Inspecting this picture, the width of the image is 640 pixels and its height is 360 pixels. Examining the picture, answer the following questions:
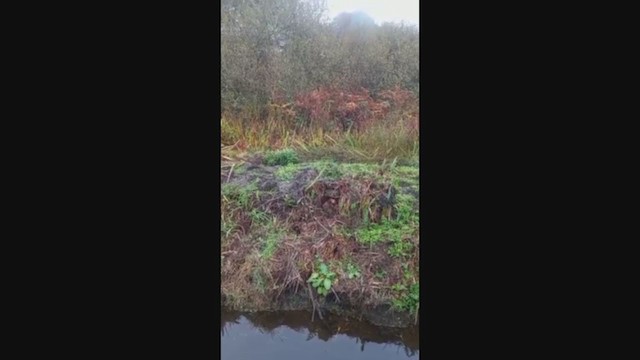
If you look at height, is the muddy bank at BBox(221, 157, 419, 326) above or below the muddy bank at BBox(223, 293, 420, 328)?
above

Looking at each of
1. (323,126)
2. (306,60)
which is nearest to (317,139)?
(323,126)

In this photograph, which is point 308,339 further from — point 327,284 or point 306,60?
point 306,60

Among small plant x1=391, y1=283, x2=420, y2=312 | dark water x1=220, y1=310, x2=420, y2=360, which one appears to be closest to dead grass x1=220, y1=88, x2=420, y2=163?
small plant x1=391, y1=283, x2=420, y2=312

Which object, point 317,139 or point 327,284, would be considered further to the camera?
point 317,139

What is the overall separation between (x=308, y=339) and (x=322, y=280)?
28 centimetres

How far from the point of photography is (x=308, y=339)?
2529 millimetres

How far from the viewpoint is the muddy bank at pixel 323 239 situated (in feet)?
8.45

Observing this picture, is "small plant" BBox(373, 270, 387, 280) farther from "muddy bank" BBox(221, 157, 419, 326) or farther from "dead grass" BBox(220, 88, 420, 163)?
"dead grass" BBox(220, 88, 420, 163)

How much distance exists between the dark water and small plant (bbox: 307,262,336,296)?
0.12 meters

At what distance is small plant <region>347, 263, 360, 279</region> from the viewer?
260cm
